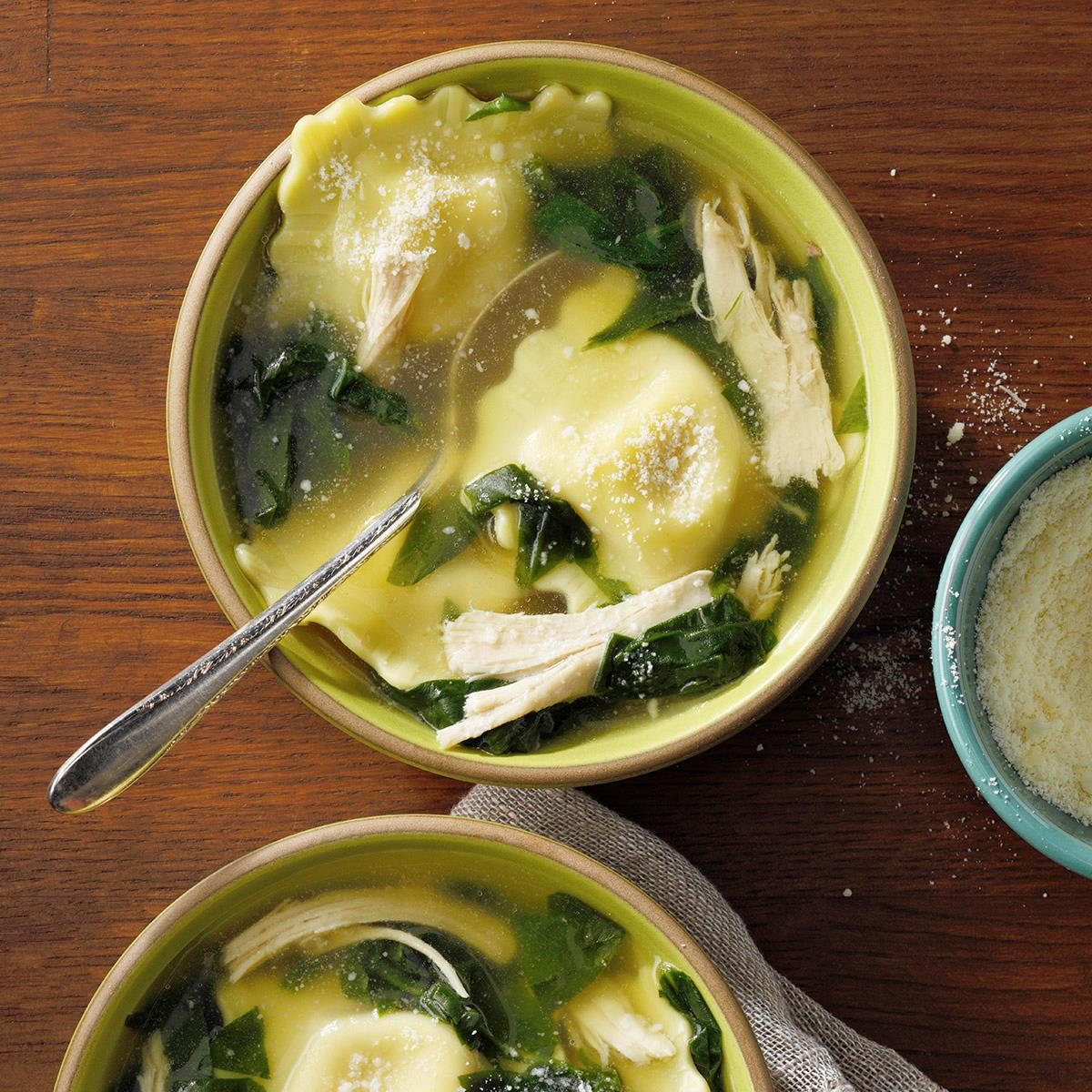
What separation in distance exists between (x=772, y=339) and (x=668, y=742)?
523 millimetres

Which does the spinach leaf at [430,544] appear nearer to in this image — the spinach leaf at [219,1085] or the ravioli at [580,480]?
the ravioli at [580,480]

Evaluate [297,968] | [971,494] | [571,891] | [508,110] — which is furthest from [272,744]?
[971,494]

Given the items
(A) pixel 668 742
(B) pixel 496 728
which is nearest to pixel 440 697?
(B) pixel 496 728

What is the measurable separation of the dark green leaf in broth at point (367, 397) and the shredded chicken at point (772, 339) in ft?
1.36

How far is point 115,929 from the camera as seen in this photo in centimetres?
153

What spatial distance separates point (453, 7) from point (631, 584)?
805 millimetres

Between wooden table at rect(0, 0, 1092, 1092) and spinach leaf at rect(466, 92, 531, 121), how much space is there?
0.17m

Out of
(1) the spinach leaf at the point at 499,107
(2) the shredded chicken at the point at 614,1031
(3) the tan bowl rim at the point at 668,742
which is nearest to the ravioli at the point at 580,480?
(3) the tan bowl rim at the point at 668,742

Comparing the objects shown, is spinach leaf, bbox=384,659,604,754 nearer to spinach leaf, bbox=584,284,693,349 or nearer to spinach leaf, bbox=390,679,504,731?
spinach leaf, bbox=390,679,504,731

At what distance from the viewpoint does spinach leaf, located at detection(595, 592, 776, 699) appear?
139 cm

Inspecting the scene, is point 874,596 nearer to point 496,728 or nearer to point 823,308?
point 823,308

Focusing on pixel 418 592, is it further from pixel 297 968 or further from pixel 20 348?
pixel 20 348

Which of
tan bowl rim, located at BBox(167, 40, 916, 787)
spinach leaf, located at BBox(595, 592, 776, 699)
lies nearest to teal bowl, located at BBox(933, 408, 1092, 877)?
tan bowl rim, located at BBox(167, 40, 916, 787)

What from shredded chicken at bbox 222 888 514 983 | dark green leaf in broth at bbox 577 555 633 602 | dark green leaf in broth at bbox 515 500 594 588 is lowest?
shredded chicken at bbox 222 888 514 983
